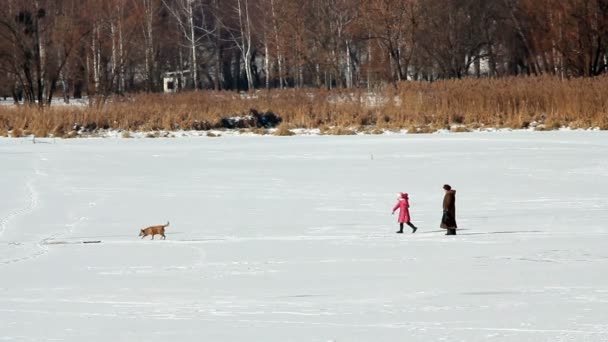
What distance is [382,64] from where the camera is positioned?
48.8 m

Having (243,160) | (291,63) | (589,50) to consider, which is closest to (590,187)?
(243,160)

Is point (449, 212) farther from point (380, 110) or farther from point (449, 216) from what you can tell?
point (380, 110)

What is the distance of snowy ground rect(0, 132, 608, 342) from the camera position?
7.29 m

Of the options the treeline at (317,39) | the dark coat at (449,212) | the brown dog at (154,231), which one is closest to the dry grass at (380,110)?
the treeline at (317,39)

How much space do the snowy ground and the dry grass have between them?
22.4ft

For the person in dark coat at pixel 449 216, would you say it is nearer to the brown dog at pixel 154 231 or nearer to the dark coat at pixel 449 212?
the dark coat at pixel 449 212

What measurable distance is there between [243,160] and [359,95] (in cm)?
1066

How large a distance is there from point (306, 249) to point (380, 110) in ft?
63.0

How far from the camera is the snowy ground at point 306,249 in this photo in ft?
23.9

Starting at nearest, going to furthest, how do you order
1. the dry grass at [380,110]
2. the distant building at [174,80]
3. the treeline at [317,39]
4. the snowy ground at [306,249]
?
the snowy ground at [306,249]
the dry grass at [380,110]
the treeline at [317,39]
the distant building at [174,80]

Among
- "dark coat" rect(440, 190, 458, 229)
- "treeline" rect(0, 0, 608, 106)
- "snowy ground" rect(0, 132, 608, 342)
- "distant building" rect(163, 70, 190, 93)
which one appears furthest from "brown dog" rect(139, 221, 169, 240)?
"distant building" rect(163, 70, 190, 93)

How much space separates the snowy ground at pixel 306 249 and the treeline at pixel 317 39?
2163 cm

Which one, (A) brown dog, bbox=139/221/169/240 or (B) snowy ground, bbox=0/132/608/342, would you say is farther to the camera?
(A) brown dog, bbox=139/221/169/240

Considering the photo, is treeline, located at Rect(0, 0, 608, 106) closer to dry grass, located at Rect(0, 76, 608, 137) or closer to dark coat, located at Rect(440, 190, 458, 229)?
dry grass, located at Rect(0, 76, 608, 137)
